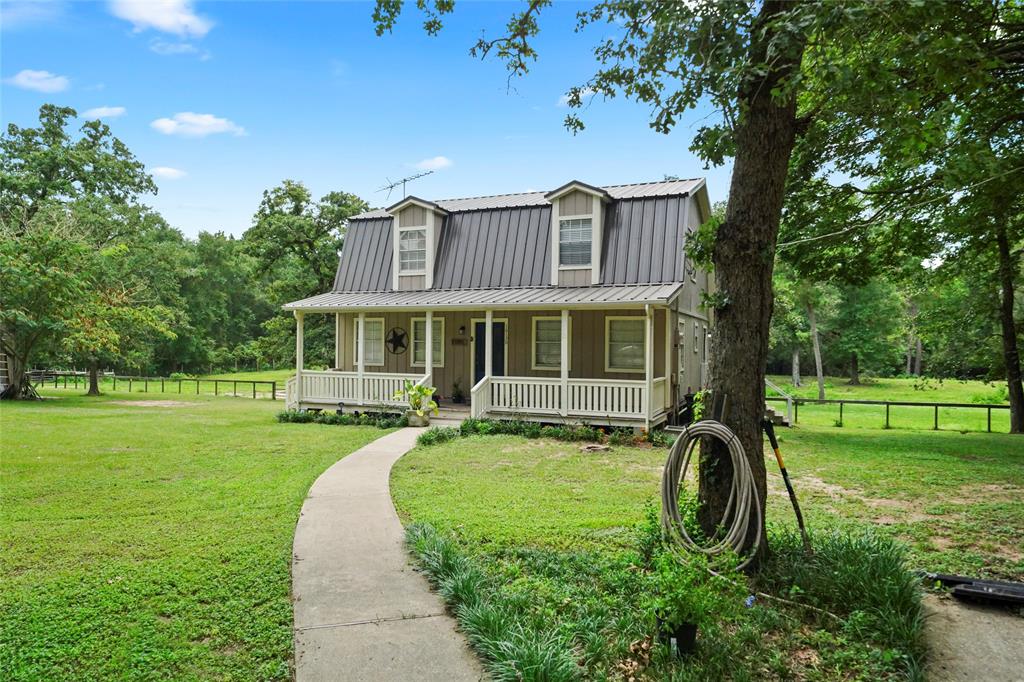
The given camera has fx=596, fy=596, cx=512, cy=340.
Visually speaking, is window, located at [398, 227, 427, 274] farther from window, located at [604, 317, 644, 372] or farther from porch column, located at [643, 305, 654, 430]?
porch column, located at [643, 305, 654, 430]

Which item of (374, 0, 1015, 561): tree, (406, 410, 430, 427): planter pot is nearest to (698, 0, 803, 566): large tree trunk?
(374, 0, 1015, 561): tree

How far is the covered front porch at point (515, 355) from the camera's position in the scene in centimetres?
1231

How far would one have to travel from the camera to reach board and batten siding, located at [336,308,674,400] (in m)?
13.9

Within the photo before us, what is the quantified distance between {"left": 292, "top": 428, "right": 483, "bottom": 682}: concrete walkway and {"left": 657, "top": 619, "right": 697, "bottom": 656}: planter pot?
104 centimetres

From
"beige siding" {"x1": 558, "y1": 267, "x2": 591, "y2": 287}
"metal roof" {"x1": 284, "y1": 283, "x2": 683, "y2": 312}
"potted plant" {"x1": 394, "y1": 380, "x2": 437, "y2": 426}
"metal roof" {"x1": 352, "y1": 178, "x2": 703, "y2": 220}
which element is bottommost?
"potted plant" {"x1": 394, "y1": 380, "x2": 437, "y2": 426}

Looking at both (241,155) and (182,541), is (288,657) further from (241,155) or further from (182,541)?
(241,155)

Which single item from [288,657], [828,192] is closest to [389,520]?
[288,657]

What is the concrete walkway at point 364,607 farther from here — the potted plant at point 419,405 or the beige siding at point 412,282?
the beige siding at point 412,282

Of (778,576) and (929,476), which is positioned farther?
(929,476)

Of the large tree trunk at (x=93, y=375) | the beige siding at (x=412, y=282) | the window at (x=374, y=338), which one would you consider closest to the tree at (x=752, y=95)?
the beige siding at (x=412, y=282)

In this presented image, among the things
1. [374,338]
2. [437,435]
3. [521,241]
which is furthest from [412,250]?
[437,435]

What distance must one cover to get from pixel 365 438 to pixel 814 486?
7.80m

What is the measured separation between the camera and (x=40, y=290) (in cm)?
1803

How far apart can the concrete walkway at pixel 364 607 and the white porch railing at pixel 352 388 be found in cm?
766
